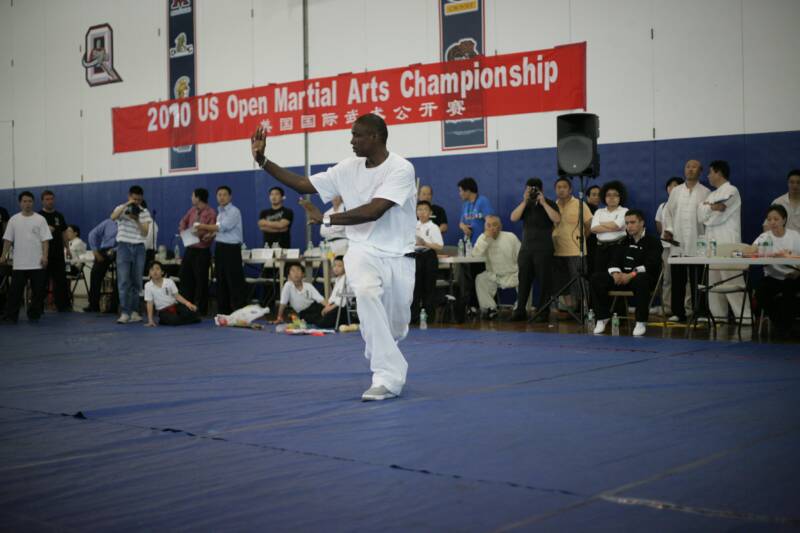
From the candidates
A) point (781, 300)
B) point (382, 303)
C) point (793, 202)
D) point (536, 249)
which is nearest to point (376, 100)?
point (536, 249)

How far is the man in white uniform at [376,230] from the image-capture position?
5.29m

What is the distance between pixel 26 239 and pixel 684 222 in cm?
841

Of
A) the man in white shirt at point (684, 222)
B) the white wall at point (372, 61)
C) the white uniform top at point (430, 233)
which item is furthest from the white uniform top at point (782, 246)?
Result: the white uniform top at point (430, 233)

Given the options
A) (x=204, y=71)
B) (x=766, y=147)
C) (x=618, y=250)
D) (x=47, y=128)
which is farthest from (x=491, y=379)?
(x=47, y=128)

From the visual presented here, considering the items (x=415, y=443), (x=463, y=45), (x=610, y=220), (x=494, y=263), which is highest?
(x=463, y=45)

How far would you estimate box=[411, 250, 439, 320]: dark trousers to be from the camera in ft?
36.2

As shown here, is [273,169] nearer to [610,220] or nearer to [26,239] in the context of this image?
[610,220]

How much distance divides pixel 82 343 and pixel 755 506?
25.1 feet

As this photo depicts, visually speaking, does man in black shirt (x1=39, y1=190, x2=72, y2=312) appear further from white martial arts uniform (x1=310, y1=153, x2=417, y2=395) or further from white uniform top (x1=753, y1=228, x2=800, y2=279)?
white uniform top (x1=753, y1=228, x2=800, y2=279)

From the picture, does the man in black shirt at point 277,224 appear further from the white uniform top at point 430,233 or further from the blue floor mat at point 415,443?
the blue floor mat at point 415,443

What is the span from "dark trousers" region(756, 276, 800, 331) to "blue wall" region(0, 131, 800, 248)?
7.26 ft

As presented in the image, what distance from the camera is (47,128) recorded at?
18.7 m

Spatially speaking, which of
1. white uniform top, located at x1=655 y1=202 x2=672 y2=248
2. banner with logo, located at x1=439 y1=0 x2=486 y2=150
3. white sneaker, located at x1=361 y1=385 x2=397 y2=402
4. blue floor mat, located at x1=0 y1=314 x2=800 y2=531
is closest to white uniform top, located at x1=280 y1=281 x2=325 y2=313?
blue floor mat, located at x1=0 y1=314 x2=800 y2=531

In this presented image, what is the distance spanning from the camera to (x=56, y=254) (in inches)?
547
